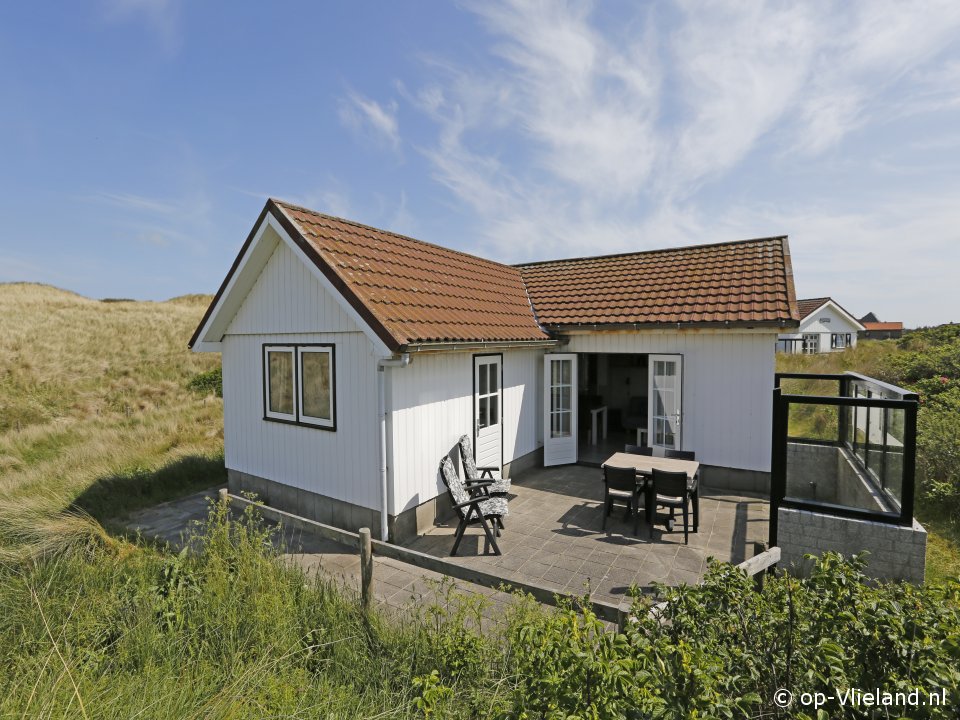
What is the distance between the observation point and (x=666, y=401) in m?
9.38

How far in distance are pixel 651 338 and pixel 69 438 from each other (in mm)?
18704

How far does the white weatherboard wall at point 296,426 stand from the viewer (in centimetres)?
671

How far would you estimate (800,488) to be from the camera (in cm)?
697

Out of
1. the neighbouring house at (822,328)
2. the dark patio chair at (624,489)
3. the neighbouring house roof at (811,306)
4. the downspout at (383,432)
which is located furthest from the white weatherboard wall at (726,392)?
the neighbouring house roof at (811,306)

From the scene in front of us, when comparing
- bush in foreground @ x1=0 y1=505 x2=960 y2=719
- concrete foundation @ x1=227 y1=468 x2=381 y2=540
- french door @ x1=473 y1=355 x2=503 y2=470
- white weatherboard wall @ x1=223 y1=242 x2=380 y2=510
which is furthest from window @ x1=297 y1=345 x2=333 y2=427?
bush in foreground @ x1=0 y1=505 x2=960 y2=719

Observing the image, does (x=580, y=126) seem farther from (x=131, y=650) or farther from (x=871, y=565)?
(x=131, y=650)

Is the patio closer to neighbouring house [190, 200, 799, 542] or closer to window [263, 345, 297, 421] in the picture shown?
neighbouring house [190, 200, 799, 542]

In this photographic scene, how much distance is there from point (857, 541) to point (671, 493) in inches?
80.0

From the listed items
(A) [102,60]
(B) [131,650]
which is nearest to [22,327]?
(A) [102,60]

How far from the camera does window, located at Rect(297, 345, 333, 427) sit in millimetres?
7152

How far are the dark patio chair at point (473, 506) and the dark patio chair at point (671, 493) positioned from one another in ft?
7.16

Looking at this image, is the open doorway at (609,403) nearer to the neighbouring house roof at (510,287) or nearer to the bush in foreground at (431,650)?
the neighbouring house roof at (510,287)

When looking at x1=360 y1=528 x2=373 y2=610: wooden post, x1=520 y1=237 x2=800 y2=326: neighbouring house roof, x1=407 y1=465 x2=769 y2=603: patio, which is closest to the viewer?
x1=360 y1=528 x2=373 y2=610: wooden post

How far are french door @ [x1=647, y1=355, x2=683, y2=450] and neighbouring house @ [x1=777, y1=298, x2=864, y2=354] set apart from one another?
1267 inches
